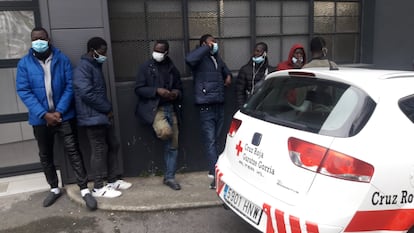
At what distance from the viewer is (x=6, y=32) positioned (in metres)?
5.04

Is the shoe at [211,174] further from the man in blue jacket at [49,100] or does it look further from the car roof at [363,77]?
the car roof at [363,77]

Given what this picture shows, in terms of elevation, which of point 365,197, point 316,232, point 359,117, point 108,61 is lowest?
point 316,232

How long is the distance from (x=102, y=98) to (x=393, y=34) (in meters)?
5.18

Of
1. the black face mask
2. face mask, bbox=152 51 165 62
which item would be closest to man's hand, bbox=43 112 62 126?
the black face mask

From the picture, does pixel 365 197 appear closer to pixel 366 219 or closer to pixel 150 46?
pixel 366 219

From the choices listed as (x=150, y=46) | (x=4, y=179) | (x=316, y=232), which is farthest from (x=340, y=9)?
(x=4, y=179)

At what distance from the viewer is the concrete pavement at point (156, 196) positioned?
421 cm

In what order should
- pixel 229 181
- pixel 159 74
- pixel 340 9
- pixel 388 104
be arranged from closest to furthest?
pixel 388 104 → pixel 229 181 → pixel 159 74 → pixel 340 9

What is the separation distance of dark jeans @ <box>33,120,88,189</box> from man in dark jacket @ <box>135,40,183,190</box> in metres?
0.81

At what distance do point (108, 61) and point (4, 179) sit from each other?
→ 2.20 metres

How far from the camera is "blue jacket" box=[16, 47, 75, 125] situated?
4.06m

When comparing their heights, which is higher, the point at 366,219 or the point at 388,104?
the point at 388,104

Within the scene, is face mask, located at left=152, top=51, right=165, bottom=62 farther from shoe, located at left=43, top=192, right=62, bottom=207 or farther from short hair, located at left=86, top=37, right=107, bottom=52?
shoe, located at left=43, top=192, right=62, bottom=207

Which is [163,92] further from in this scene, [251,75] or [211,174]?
[211,174]
